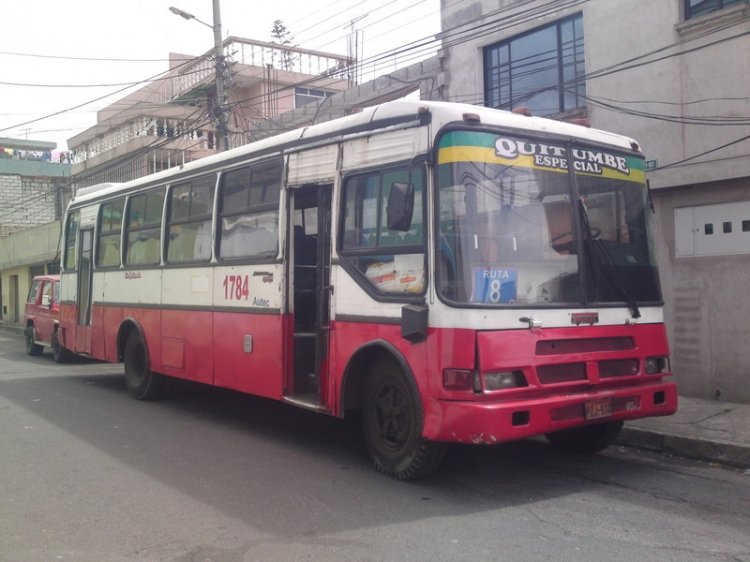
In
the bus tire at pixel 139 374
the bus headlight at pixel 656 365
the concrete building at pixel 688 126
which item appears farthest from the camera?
the bus tire at pixel 139 374

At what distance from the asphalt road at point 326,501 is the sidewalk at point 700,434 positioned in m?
0.21

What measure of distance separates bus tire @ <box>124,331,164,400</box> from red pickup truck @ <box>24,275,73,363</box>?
5.64 meters

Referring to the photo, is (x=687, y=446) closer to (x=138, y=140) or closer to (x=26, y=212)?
(x=138, y=140)

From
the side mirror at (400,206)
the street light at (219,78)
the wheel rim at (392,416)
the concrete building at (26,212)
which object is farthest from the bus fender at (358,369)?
the concrete building at (26,212)

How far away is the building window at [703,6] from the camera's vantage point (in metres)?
9.06

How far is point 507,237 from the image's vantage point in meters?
5.50

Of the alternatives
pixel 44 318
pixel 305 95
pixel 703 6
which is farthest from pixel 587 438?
pixel 305 95

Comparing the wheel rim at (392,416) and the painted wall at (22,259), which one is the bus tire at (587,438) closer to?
the wheel rim at (392,416)

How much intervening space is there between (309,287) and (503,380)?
274 cm

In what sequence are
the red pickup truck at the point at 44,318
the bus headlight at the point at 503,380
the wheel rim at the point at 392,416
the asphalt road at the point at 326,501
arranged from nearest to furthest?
the asphalt road at the point at 326,501 → the bus headlight at the point at 503,380 → the wheel rim at the point at 392,416 → the red pickup truck at the point at 44,318

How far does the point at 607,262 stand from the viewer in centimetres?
602

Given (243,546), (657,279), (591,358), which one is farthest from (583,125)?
(243,546)

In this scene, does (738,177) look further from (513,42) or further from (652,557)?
(652,557)

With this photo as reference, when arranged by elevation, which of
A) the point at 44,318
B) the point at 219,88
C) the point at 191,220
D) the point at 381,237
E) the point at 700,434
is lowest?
the point at 700,434
